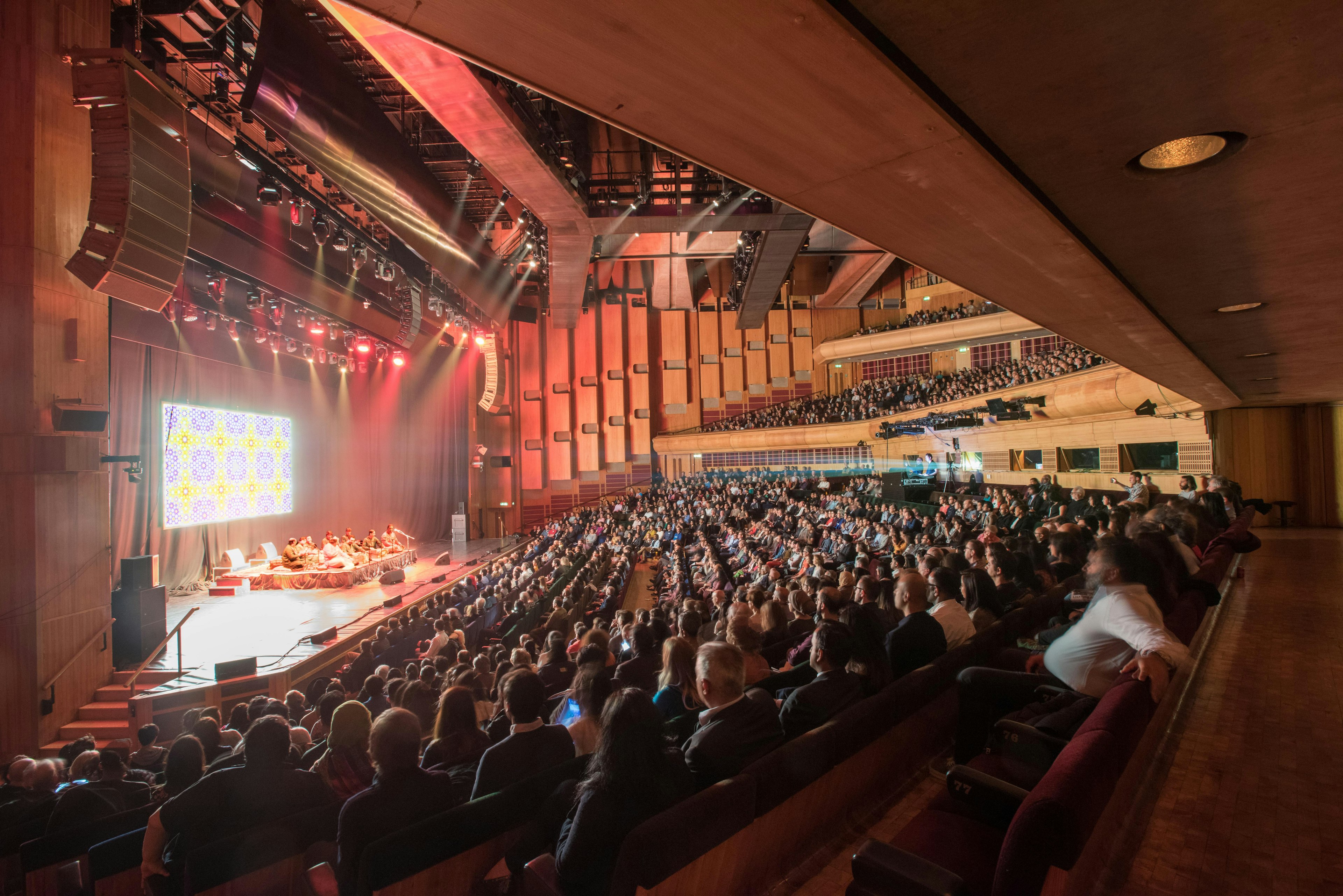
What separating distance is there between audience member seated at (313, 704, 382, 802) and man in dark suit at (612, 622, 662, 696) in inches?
49.5

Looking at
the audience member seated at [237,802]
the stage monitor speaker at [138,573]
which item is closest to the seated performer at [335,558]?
the stage monitor speaker at [138,573]

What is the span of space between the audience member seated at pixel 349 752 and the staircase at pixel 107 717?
567 cm

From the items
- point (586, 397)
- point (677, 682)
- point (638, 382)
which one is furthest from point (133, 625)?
point (638, 382)

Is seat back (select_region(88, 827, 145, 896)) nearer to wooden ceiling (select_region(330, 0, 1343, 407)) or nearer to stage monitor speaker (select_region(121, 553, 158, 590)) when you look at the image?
wooden ceiling (select_region(330, 0, 1343, 407))

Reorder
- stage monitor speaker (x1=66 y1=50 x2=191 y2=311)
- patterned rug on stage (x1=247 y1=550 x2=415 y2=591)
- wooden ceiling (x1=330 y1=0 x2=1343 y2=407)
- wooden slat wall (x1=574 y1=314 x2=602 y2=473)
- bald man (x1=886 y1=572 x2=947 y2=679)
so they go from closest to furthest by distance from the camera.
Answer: wooden ceiling (x1=330 y1=0 x2=1343 y2=407) < bald man (x1=886 y1=572 x2=947 y2=679) < stage monitor speaker (x1=66 y1=50 x2=191 y2=311) < patterned rug on stage (x1=247 y1=550 x2=415 y2=591) < wooden slat wall (x1=574 y1=314 x2=602 y2=473)

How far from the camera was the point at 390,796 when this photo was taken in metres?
2.11

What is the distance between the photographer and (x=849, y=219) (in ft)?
7.23

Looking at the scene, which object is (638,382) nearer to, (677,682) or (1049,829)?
(677,682)

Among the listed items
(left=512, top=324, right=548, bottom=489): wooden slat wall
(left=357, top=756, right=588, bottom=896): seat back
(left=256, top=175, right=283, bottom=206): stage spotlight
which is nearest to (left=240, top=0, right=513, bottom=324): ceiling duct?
(left=256, top=175, right=283, bottom=206): stage spotlight

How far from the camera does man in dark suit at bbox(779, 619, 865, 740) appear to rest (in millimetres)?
2498

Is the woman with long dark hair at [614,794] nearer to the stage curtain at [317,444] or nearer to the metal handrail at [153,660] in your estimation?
the metal handrail at [153,660]

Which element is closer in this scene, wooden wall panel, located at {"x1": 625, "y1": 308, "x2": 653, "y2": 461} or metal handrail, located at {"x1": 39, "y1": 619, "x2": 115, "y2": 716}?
metal handrail, located at {"x1": 39, "y1": 619, "x2": 115, "y2": 716}

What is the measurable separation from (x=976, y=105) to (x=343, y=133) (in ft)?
22.8

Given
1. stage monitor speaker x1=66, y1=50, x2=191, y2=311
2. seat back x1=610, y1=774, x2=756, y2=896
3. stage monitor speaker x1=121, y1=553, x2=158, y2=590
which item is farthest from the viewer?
stage monitor speaker x1=121, y1=553, x2=158, y2=590
